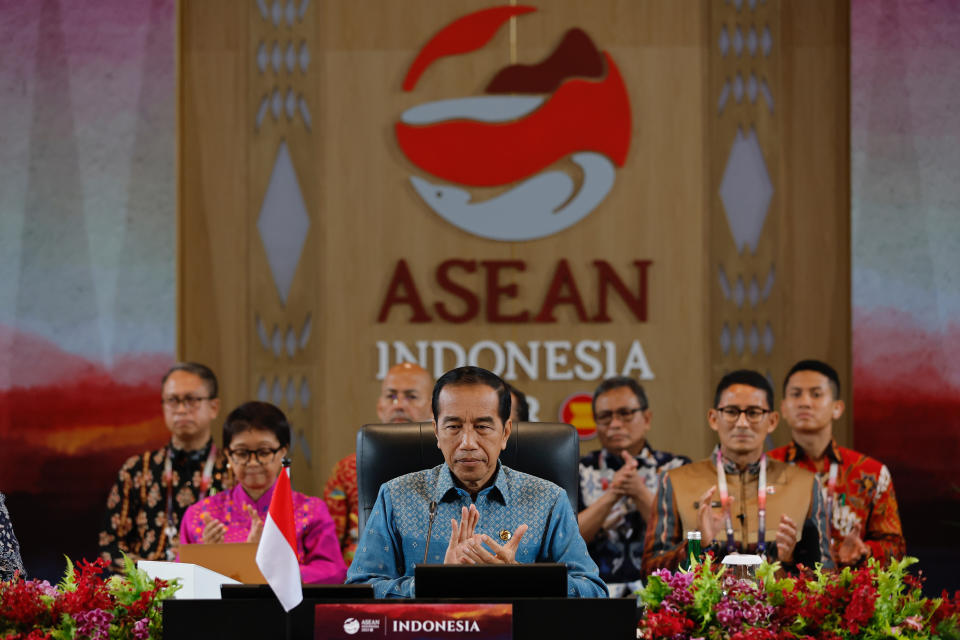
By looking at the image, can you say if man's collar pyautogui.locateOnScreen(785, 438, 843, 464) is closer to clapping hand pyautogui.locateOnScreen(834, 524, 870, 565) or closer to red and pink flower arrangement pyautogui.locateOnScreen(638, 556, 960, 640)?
clapping hand pyautogui.locateOnScreen(834, 524, 870, 565)

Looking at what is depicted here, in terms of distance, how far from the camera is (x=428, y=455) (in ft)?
9.98

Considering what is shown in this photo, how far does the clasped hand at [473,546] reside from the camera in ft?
7.95

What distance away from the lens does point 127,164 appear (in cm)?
555

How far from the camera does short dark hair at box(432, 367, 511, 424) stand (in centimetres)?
269

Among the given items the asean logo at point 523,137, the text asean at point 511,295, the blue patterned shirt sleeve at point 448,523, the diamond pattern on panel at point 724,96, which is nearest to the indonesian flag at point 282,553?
the blue patterned shirt sleeve at point 448,523

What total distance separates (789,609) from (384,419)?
261cm

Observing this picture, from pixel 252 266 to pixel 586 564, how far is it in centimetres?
337

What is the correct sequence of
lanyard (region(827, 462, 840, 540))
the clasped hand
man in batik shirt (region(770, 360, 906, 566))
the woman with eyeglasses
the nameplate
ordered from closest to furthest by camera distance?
the nameplate < the clasped hand < the woman with eyeglasses < man in batik shirt (region(770, 360, 906, 566)) < lanyard (region(827, 462, 840, 540))

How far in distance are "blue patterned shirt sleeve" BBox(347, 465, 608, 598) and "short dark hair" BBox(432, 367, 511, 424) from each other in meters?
0.18

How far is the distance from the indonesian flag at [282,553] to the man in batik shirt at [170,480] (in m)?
2.01

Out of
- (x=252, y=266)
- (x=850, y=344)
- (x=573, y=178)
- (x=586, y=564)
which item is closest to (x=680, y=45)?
(x=573, y=178)

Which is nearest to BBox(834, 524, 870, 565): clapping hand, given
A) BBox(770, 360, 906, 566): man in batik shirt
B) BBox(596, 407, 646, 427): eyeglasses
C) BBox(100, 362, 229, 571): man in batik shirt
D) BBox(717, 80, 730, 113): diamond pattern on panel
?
BBox(770, 360, 906, 566): man in batik shirt

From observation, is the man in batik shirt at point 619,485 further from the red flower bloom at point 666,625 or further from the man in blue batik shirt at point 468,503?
the red flower bloom at point 666,625

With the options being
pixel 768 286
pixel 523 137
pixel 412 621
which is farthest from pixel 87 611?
pixel 768 286
